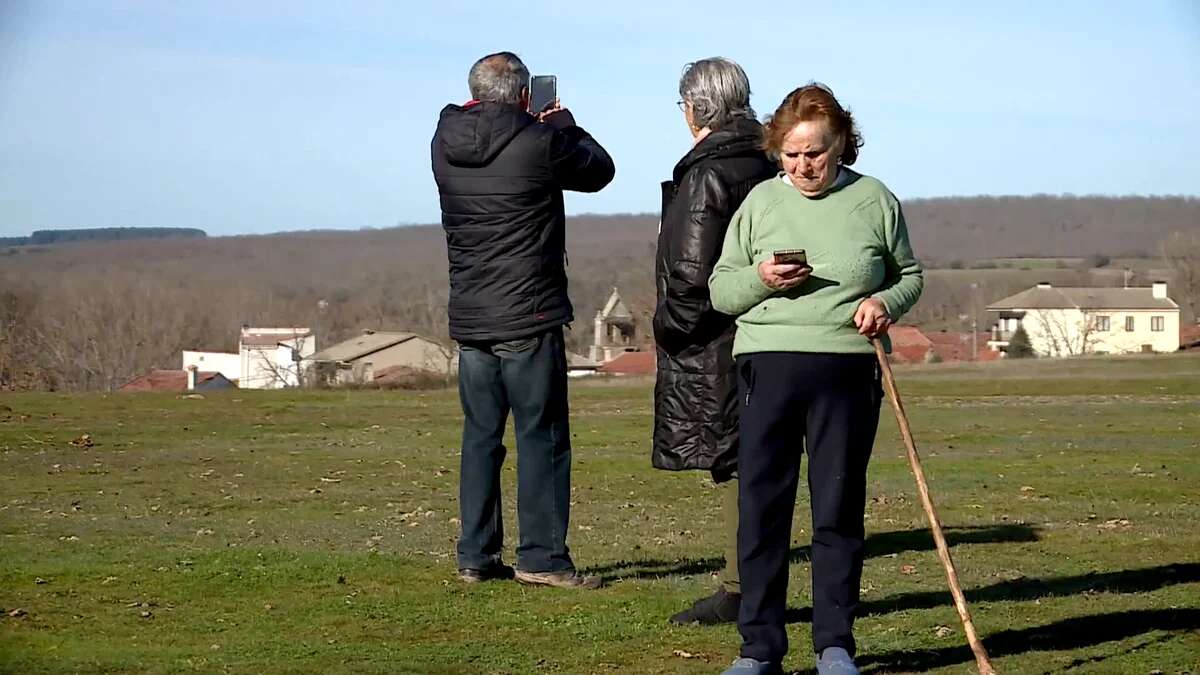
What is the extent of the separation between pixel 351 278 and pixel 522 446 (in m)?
153

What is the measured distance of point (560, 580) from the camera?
789cm

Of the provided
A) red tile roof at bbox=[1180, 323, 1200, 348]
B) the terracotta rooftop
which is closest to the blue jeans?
the terracotta rooftop

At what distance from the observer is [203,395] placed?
100ft

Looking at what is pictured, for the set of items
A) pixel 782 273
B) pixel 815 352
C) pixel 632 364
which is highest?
pixel 782 273

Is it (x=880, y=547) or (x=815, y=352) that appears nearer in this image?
(x=815, y=352)

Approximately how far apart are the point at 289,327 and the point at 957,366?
7631cm

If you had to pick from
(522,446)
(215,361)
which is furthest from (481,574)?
(215,361)

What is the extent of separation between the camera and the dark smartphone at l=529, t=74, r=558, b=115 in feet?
26.1

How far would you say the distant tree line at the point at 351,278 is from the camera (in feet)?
303

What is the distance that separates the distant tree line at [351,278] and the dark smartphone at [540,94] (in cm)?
4101

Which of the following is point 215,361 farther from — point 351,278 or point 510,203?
point 510,203

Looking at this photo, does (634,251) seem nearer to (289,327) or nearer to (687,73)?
(289,327)

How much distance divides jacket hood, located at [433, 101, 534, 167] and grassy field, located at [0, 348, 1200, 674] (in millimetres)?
2073

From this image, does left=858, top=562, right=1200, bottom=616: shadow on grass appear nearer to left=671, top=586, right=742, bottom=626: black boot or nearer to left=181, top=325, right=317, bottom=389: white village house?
left=671, top=586, right=742, bottom=626: black boot
